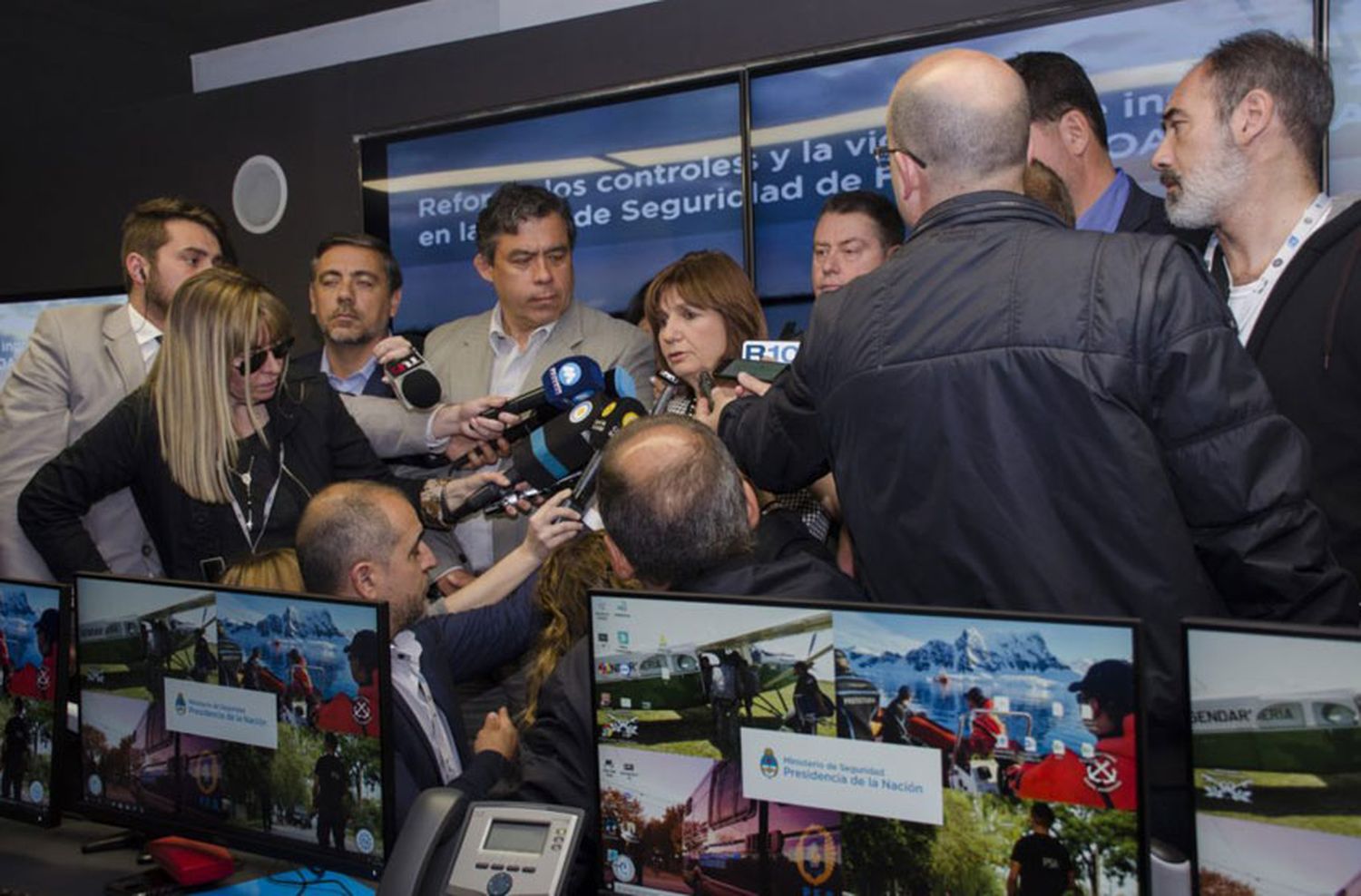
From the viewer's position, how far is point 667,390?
9.48ft

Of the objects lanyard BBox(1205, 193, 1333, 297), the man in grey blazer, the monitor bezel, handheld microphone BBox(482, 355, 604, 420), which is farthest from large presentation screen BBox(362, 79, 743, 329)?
lanyard BBox(1205, 193, 1333, 297)

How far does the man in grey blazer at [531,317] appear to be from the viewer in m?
3.64

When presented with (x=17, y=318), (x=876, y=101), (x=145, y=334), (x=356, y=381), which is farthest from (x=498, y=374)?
(x=17, y=318)

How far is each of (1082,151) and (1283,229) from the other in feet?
2.29

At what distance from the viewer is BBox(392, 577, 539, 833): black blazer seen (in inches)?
75.4

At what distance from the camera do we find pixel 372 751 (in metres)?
1.72

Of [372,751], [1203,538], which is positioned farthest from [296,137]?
[1203,538]

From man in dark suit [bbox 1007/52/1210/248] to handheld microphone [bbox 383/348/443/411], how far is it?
161 cm

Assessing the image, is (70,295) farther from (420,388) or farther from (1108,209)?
(1108,209)

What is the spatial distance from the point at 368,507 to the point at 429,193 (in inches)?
112

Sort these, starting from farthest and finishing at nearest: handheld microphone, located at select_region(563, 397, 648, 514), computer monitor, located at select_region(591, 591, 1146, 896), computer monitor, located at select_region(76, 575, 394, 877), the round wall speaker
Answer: the round wall speaker → handheld microphone, located at select_region(563, 397, 648, 514) → computer monitor, located at select_region(76, 575, 394, 877) → computer monitor, located at select_region(591, 591, 1146, 896)

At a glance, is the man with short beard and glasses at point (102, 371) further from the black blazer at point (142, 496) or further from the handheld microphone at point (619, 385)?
the handheld microphone at point (619, 385)

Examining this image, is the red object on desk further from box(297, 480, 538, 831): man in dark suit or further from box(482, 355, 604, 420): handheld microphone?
box(482, 355, 604, 420): handheld microphone

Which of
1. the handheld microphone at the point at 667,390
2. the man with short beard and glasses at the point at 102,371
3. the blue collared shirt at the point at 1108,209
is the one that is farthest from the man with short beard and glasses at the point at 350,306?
the blue collared shirt at the point at 1108,209
